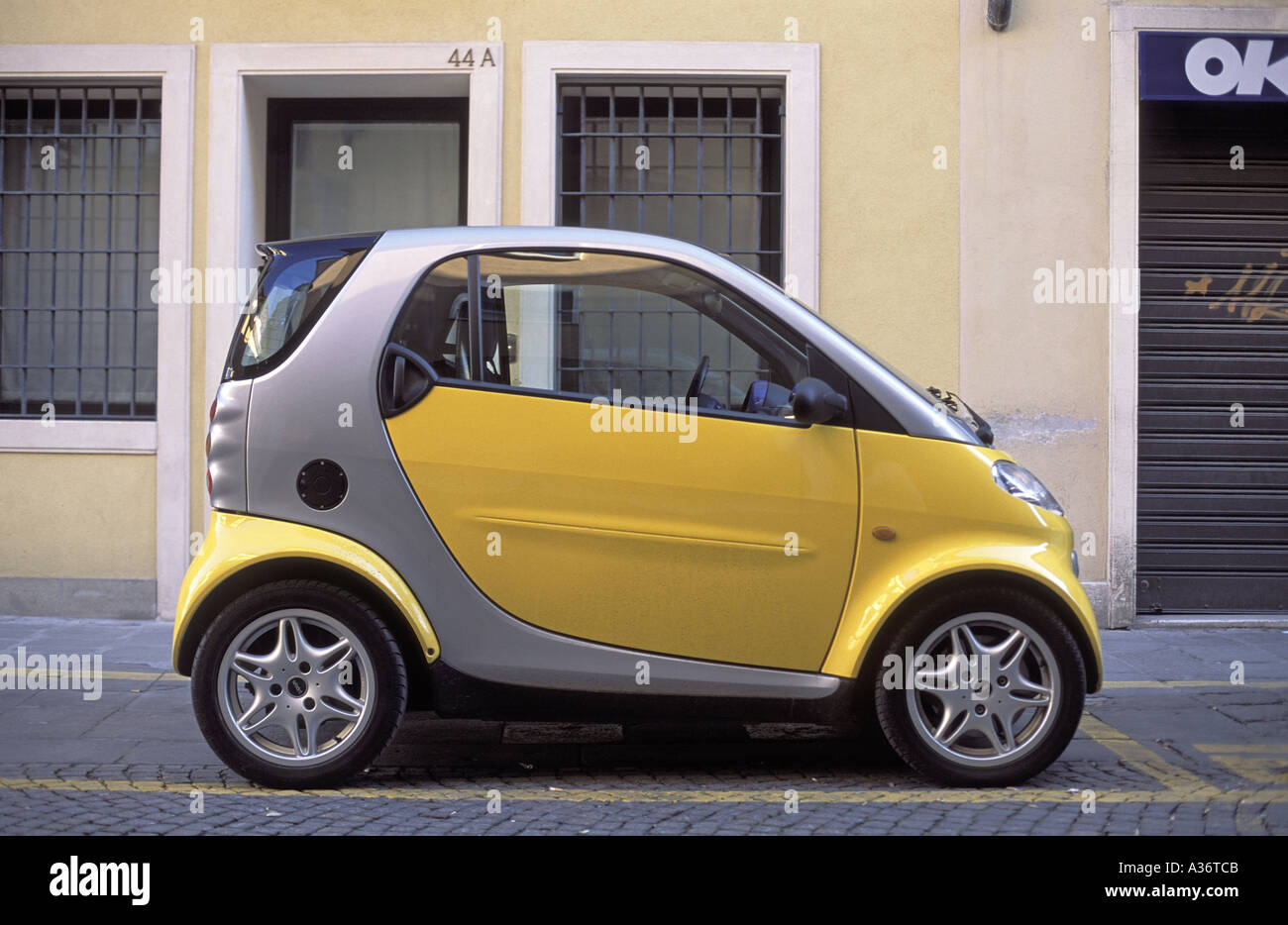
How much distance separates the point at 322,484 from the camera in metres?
4.47

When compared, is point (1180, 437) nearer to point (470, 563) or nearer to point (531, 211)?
point (531, 211)

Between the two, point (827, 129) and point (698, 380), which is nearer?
point (698, 380)

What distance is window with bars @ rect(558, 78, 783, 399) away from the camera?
8805mm

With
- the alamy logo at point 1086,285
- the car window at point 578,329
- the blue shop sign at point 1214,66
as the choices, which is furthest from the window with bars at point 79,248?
the blue shop sign at point 1214,66

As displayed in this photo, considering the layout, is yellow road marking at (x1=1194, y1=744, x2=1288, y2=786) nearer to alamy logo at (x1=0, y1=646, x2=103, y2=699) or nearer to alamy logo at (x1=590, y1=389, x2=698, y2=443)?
alamy logo at (x1=590, y1=389, x2=698, y2=443)

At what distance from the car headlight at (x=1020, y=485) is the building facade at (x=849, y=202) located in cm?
395

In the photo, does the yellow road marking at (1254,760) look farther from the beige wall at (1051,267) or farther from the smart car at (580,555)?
the beige wall at (1051,267)

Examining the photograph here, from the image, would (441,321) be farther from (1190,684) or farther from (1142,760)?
(1190,684)

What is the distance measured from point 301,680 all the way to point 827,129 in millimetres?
5437

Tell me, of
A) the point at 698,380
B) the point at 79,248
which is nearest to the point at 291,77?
the point at 79,248

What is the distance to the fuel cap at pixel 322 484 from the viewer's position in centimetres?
446

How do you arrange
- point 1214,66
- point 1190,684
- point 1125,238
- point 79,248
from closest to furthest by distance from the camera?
point 1190,684 < point 1214,66 < point 1125,238 < point 79,248

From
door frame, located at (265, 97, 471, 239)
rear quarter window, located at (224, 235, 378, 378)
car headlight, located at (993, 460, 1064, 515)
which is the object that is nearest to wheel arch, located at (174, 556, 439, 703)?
rear quarter window, located at (224, 235, 378, 378)
